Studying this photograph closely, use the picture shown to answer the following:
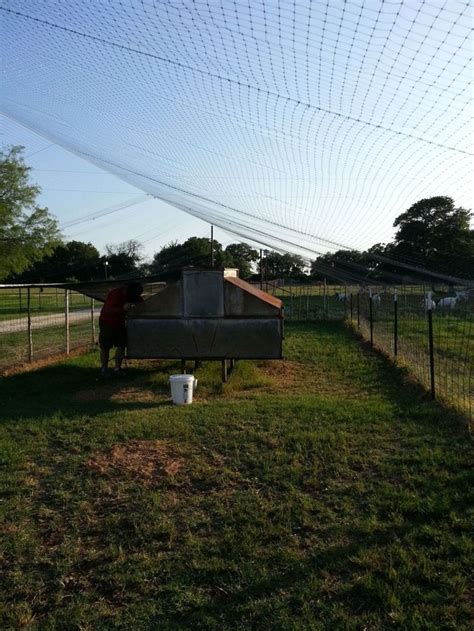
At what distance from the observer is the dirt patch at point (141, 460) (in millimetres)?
4590

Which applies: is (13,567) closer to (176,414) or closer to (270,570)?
(270,570)

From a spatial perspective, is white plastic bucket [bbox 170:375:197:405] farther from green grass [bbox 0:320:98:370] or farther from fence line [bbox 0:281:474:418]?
green grass [bbox 0:320:98:370]

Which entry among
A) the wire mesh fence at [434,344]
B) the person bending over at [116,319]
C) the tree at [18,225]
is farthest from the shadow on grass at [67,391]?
the tree at [18,225]

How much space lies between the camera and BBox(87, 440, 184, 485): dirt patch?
4590 mm

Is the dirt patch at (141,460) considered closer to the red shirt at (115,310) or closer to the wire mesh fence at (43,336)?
the red shirt at (115,310)

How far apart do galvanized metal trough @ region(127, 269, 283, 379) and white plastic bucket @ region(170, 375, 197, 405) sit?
1.39 metres

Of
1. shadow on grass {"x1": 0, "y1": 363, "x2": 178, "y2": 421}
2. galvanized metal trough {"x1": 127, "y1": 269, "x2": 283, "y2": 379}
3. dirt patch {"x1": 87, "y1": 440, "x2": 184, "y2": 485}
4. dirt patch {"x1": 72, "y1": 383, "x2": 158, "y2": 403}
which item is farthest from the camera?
galvanized metal trough {"x1": 127, "y1": 269, "x2": 283, "y2": 379}

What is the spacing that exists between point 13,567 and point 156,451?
6.91 ft

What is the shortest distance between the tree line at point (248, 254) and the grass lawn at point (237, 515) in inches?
75.4

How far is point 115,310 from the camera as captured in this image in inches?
367

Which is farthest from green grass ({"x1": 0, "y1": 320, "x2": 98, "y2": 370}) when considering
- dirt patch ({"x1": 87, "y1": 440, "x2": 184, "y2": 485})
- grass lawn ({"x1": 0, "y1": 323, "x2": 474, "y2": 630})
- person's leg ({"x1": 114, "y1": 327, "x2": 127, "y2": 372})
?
dirt patch ({"x1": 87, "y1": 440, "x2": 184, "y2": 485})

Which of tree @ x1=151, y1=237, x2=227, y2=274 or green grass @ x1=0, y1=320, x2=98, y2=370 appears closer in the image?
green grass @ x1=0, y1=320, x2=98, y2=370

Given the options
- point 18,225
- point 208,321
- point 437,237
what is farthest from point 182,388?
point 18,225

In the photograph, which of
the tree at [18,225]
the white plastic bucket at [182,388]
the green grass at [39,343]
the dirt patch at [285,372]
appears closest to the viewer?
the white plastic bucket at [182,388]
